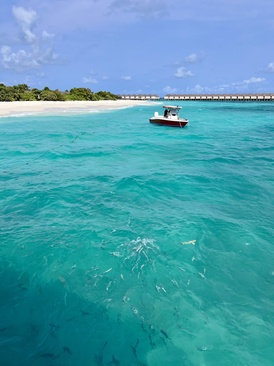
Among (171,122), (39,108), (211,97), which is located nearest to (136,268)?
(171,122)

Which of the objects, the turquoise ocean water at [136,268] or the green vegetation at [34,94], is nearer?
the turquoise ocean water at [136,268]

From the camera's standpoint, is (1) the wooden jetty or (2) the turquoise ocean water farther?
(1) the wooden jetty

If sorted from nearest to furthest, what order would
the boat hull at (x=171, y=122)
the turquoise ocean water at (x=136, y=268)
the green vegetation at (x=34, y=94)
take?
the turquoise ocean water at (x=136, y=268) < the boat hull at (x=171, y=122) < the green vegetation at (x=34, y=94)

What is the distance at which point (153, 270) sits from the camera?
309 inches

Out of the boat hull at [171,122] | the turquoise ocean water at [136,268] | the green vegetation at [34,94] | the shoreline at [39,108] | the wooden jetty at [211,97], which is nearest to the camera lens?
the turquoise ocean water at [136,268]

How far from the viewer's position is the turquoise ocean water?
5.68 m

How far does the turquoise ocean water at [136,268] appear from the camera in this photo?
568 centimetres

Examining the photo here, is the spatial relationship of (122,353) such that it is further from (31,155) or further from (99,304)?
(31,155)

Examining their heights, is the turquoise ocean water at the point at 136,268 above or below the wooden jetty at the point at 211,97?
above

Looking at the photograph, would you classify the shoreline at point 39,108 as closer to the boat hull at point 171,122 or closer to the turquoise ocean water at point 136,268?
the boat hull at point 171,122

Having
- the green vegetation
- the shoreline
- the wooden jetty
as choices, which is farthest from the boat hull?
the wooden jetty

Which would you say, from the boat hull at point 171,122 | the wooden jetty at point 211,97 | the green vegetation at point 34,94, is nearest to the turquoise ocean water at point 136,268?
the boat hull at point 171,122

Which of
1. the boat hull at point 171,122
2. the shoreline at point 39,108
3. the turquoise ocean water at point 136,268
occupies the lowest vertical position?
the shoreline at point 39,108

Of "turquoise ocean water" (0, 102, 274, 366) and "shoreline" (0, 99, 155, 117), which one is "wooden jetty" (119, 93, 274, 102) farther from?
"turquoise ocean water" (0, 102, 274, 366)
